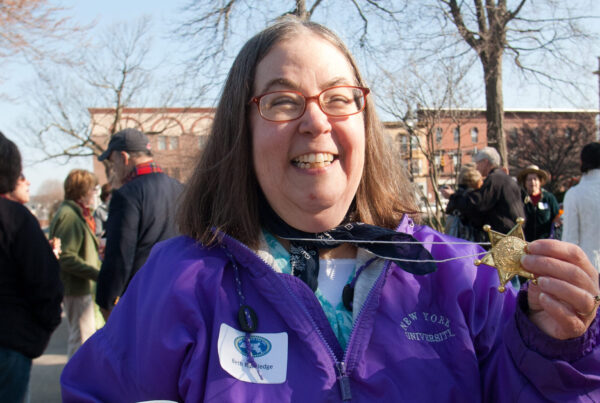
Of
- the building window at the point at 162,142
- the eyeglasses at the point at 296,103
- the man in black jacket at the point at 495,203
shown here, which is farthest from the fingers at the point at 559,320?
the building window at the point at 162,142

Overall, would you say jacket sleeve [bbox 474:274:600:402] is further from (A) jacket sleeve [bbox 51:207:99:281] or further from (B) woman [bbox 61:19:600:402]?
(A) jacket sleeve [bbox 51:207:99:281]

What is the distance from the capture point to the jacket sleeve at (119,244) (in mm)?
3289

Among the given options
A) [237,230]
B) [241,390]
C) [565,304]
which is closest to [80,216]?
[237,230]

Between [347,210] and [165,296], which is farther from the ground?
[347,210]

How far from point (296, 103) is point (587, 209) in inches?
145

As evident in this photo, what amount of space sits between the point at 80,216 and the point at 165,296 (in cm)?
389

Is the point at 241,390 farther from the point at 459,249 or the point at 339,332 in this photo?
the point at 459,249

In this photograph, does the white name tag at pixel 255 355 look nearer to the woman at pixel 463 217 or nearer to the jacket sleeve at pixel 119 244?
the jacket sleeve at pixel 119 244

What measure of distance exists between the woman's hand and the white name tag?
0.65 meters

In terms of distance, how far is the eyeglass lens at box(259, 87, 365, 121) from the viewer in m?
1.40

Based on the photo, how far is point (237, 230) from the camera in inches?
58.7

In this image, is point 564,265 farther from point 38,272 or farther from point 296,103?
point 38,272

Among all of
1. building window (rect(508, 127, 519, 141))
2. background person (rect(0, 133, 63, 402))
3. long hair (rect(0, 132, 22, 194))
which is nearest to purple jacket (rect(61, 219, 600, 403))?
background person (rect(0, 133, 63, 402))

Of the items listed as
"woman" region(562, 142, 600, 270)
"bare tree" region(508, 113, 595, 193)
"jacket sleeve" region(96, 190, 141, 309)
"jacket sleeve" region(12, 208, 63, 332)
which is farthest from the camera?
"bare tree" region(508, 113, 595, 193)
